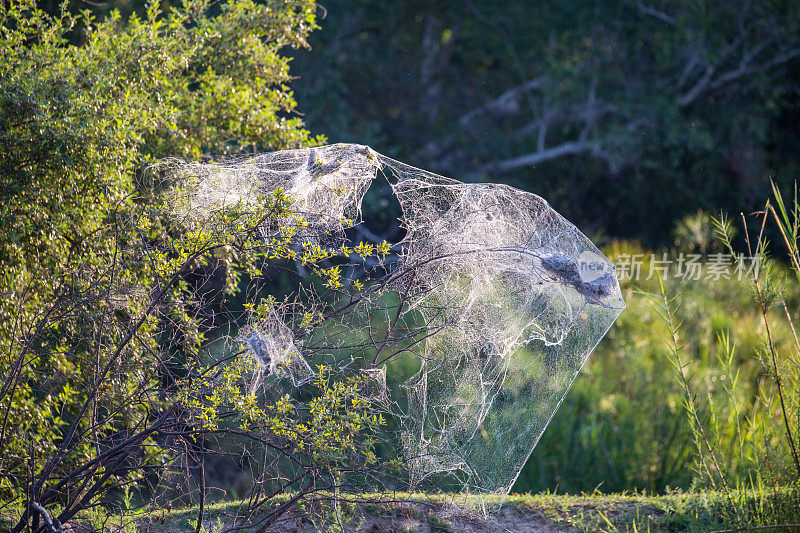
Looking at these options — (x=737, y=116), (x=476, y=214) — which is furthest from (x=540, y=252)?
(x=737, y=116)

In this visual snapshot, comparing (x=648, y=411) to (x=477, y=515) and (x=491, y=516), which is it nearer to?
(x=491, y=516)

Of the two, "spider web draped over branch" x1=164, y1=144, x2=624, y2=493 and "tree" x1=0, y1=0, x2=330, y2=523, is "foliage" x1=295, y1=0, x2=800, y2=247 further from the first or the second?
"spider web draped over branch" x1=164, y1=144, x2=624, y2=493

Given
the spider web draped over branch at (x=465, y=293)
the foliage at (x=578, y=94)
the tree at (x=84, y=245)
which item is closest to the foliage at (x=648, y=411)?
the spider web draped over branch at (x=465, y=293)

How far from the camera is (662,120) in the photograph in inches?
502

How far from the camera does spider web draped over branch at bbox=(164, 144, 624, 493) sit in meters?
4.37

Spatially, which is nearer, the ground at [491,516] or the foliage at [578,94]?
the ground at [491,516]

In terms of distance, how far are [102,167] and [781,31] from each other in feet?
39.6

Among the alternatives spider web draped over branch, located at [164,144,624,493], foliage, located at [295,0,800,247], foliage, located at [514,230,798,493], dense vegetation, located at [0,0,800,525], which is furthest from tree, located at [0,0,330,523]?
foliage, located at [295,0,800,247]

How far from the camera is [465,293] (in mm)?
4617

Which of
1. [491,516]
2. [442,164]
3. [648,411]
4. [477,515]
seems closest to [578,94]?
[442,164]

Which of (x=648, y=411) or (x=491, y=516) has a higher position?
(x=491, y=516)

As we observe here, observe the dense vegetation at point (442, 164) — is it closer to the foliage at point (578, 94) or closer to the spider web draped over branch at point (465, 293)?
the foliage at point (578, 94)

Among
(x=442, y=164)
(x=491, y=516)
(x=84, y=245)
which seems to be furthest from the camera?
(x=442, y=164)

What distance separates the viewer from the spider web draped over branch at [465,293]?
437cm
